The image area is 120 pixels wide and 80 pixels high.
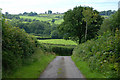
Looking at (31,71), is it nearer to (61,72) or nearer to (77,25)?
(61,72)

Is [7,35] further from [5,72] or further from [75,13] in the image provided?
[75,13]

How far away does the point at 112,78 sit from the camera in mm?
10078

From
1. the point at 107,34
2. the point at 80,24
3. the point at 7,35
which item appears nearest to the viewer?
the point at 7,35

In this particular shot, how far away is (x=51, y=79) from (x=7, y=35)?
14.9 ft

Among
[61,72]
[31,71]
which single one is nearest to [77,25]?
[61,72]

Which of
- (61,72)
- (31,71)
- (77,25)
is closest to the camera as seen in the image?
(31,71)

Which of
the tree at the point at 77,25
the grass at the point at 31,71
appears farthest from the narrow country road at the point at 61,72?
the tree at the point at 77,25

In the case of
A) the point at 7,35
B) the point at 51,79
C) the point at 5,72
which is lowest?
the point at 51,79

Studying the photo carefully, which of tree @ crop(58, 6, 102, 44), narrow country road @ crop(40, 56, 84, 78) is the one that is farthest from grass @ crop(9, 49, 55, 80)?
tree @ crop(58, 6, 102, 44)

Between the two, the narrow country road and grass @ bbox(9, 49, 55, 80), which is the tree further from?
the narrow country road

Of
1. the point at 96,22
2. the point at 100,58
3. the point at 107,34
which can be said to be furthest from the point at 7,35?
the point at 96,22

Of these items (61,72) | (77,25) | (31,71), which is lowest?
(61,72)

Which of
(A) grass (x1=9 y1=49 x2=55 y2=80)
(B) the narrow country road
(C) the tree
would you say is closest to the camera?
(A) grass (x1=9 y1=49 x2=55 y2=80)

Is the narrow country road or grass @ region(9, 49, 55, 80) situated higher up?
grass @ region(9, 49, 55, 80)
